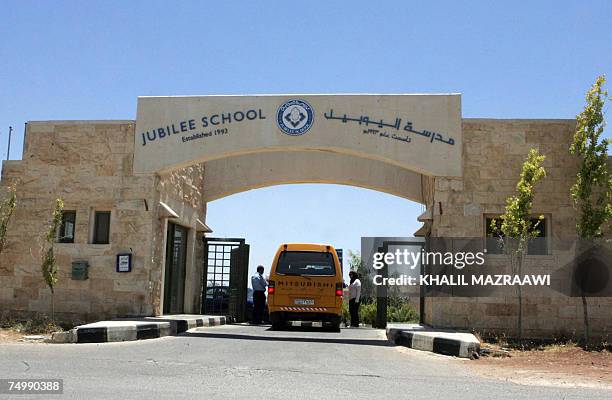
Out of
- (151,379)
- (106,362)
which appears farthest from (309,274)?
(151,379)

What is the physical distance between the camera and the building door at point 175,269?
60.1 ft

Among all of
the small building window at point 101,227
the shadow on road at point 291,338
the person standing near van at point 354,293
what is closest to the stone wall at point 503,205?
the shadow on road at point 291,338

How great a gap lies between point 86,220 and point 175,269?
3323 mm

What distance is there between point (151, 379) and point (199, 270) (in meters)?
13.1

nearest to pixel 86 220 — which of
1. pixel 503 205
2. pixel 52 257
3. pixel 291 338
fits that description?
pixel 52 257

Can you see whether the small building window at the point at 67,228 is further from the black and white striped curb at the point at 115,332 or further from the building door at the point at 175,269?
the black and white striped curb at the point at 115,332

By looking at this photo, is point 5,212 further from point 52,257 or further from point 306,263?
point 306,263

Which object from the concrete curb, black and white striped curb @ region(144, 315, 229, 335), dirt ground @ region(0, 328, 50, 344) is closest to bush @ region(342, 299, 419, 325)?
black and white striped curb @ region(144, 315, 229, 335)

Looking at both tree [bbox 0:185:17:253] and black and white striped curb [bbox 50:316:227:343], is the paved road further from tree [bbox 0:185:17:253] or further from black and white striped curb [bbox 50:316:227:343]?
tree [bbox 0:185:17:253]

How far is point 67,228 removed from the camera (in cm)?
1688

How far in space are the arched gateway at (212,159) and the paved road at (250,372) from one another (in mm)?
4152

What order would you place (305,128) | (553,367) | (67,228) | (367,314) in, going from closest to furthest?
(553,367), (305,128), (67,228), (367,314)

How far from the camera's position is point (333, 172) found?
65.5 ft

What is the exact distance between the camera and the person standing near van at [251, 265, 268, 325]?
20094 mm
